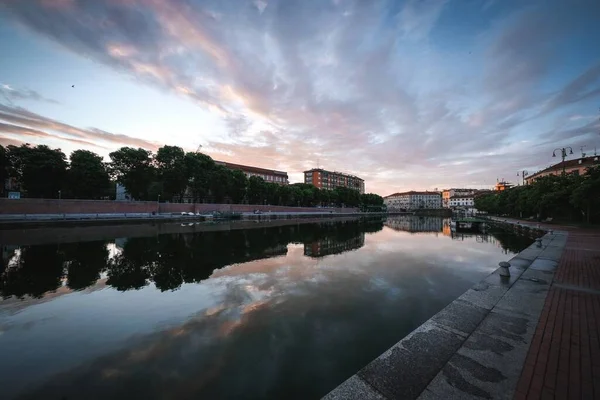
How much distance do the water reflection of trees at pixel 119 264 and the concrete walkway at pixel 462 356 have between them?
27.9 ft

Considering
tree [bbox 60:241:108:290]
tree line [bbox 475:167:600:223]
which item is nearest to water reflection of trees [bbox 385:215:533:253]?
tree line [bbox 475:167:600:223]

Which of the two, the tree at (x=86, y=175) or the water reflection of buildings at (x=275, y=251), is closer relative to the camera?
the water reflection of buildings at (x=275, y=251)

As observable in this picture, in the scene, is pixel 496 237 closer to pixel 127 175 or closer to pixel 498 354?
pixel 498 354

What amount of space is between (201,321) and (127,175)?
5794 centimetres

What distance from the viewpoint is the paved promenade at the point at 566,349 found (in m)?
3.44

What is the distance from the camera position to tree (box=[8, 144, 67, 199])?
42031 mm

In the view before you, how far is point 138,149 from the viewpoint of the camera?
53.1 m

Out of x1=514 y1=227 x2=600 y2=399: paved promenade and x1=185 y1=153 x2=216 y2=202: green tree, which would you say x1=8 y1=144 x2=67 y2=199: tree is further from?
x1=514 y1=227 x2=600 y2=399: paved promenade

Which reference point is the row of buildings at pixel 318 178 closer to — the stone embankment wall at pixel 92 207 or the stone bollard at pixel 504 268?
the stone embankment wall at pixel 92 207

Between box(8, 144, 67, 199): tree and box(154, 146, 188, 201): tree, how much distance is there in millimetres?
15989

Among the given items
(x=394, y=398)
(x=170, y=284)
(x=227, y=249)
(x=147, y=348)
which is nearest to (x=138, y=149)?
(x=227, y=249)

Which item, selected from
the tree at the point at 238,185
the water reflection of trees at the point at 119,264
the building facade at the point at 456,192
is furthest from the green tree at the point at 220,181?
the building facade at the point at 456,192

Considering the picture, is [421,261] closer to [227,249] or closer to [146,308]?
[227,249]

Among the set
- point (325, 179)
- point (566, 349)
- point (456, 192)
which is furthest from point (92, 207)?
point (456, 192)
